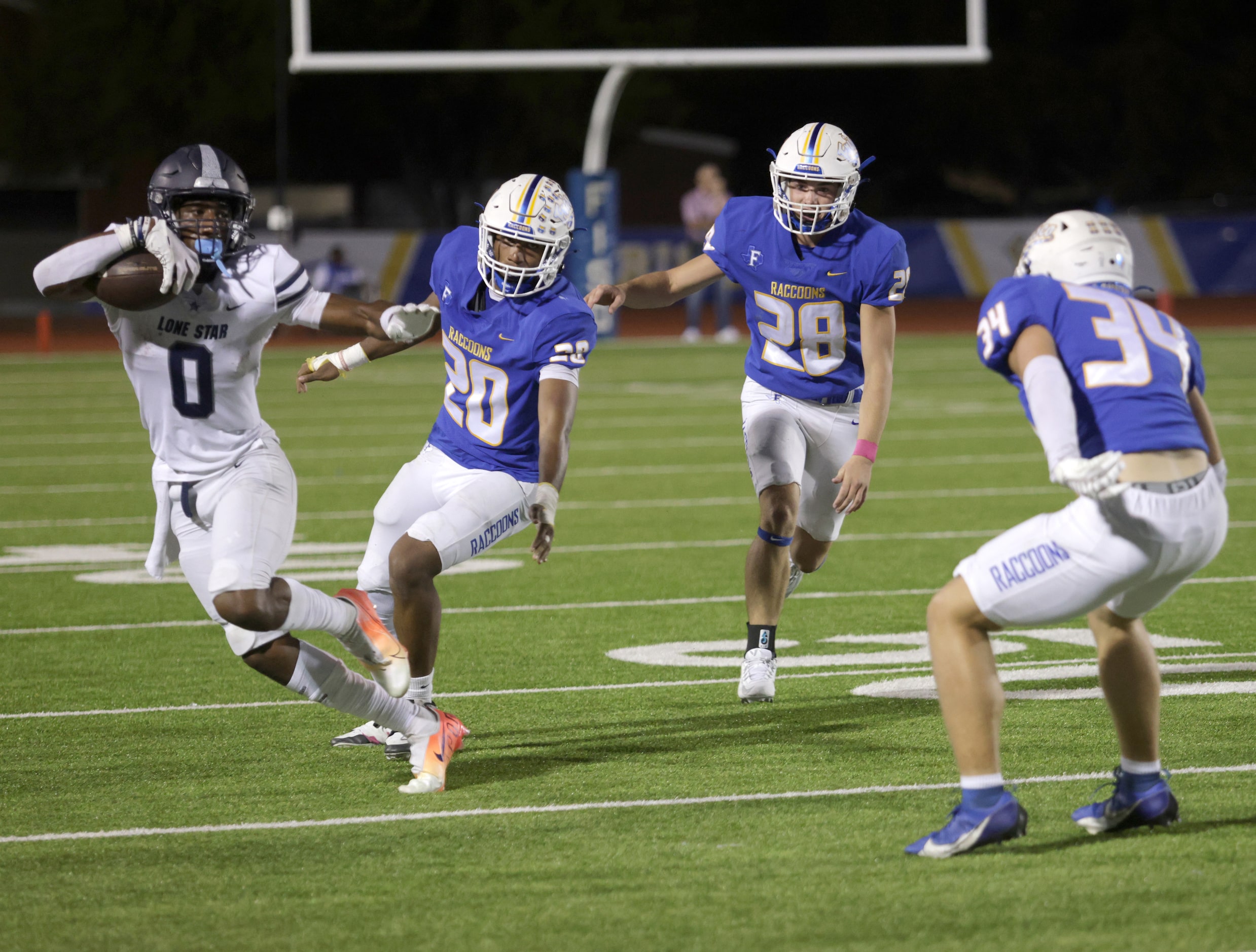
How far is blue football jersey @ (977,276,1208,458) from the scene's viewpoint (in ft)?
14.1

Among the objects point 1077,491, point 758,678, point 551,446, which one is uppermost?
point 1077,491

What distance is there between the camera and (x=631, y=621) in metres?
7.86

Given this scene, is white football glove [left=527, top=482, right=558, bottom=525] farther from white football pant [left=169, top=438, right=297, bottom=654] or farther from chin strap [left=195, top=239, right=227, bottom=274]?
chin strap [left=195, top=239, right=227, bottom=274]

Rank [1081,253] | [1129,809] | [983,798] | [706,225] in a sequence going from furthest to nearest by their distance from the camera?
[706,225] < [1129,809] < [1081,253] < [983,798]

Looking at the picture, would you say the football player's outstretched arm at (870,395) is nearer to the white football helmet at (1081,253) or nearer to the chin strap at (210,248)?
the white football helmet at (1081,253)

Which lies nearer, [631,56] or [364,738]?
[364,738]

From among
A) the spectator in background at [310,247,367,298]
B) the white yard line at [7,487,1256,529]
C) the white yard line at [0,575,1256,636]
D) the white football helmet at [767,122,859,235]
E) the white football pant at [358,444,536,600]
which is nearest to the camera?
the white football pant at [358,444,536,600]

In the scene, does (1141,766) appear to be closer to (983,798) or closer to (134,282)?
(983,798)

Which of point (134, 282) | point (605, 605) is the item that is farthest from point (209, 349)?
point (605, 605)

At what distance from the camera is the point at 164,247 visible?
4863 millimetres

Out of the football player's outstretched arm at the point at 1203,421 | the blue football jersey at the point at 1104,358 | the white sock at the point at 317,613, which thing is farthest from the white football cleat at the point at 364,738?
the football player's outstretched arm at the point at 1203,421

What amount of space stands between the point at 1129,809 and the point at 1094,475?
38.4 inches

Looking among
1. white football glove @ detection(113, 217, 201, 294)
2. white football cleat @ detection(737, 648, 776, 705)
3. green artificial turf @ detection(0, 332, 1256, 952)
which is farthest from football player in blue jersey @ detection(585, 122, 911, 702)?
white football glove @ detection(113, 217, 201, 294)

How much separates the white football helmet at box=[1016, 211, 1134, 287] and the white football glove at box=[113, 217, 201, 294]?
214cm
